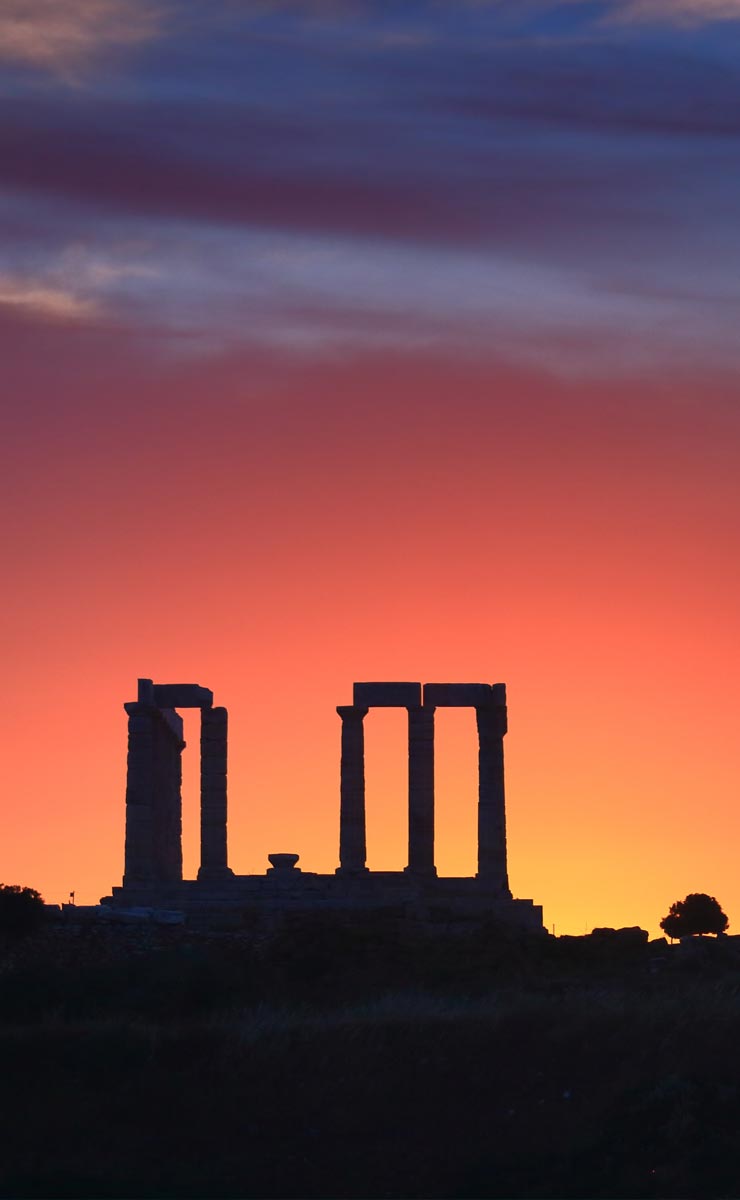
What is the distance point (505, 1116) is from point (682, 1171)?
3.91 meters

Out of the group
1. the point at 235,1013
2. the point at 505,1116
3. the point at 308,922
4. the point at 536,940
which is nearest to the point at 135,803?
the point at 308,922

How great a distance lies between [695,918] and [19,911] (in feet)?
66.9

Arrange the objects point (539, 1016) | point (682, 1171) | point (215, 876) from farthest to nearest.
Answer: point (215, 876) < point (539, 1016) < point (682, 1171)

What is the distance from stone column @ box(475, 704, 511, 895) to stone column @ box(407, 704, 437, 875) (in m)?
1.57

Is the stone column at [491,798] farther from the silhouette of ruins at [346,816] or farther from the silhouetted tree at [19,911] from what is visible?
the silhouetted tree at [19,911]

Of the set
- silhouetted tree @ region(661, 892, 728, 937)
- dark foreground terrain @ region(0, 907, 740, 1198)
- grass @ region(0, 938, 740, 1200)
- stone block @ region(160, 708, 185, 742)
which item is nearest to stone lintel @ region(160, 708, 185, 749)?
stone block @ region(160, 708, 185, 742)

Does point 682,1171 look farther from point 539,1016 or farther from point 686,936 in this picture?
point 686,936

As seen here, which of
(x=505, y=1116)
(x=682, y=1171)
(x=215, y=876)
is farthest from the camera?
(x=215, y=876)

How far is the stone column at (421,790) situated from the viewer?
257 ft

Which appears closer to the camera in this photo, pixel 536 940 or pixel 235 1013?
pixel 235 1013

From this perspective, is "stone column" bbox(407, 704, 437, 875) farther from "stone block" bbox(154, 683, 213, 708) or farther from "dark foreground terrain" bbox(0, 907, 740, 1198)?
"dark foreground terrain" bbox(0, 907, 740, 1198)

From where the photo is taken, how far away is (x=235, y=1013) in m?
49.2

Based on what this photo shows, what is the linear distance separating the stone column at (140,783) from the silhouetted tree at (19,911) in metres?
12.2

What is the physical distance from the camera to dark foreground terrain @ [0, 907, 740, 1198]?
4078 cm
